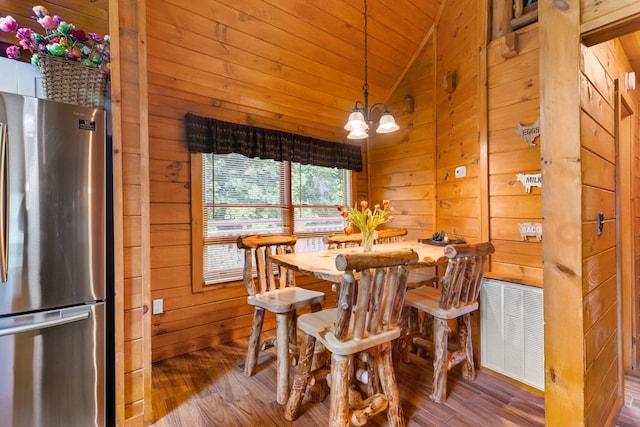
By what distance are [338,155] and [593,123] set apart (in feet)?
8.09

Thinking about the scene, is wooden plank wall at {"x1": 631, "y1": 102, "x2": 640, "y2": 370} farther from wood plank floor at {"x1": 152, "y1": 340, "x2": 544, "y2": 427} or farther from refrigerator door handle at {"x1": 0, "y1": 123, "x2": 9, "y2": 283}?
refrigerator door handle at {"x1": 0, "y1": 123, "x2": 9, "y2": 283}

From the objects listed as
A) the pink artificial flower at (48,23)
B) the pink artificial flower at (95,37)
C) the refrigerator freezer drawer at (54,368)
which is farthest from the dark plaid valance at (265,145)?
the refrigerator freezer drawer at (54,368)

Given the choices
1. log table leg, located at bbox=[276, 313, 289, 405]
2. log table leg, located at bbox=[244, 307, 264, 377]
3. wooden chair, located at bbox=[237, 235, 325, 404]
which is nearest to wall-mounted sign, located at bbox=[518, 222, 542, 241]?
wooden chair, located at bbox=[237, 235, 325, 404]

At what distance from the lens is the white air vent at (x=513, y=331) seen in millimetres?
1910

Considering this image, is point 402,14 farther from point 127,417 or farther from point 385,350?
point 127,417

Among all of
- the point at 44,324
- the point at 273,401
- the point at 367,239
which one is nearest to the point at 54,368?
the point at 44,324

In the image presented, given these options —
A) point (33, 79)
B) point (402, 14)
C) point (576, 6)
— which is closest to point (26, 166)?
point (33, 79)

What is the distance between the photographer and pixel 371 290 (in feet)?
4.61

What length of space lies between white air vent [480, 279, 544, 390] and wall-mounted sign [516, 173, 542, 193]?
662mm

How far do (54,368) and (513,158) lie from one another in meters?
2.91

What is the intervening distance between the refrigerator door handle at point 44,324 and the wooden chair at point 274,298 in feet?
3.05

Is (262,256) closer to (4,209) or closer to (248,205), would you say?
(248,205)

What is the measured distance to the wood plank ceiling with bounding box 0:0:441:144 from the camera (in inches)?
86.9

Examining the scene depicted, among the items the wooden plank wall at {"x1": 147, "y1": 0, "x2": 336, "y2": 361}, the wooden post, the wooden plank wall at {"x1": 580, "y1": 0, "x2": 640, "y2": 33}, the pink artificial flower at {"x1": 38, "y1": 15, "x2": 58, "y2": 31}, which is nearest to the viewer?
the wooden plank wall at {"x1": 580, "y1": 0, "x2": 640, "y2": 33}
